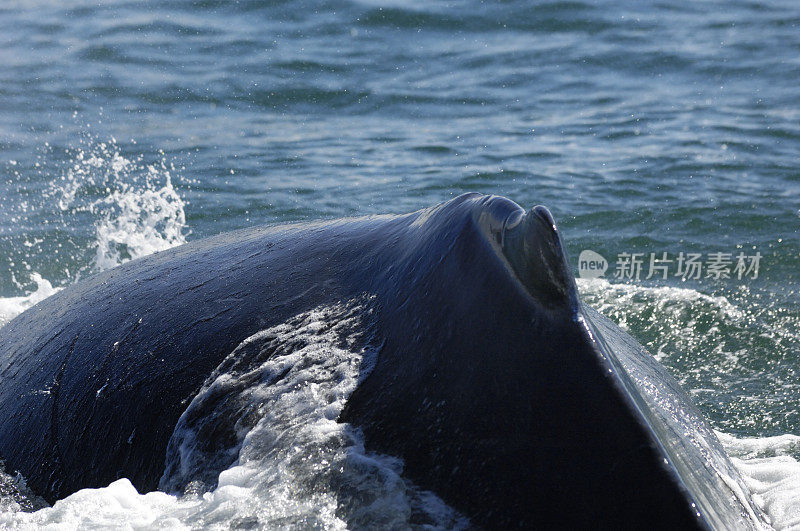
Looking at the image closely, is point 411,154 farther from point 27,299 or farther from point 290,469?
point 290,469

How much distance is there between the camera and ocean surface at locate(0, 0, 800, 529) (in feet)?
9.87

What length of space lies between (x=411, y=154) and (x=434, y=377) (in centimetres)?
887

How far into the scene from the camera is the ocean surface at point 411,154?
3008mm

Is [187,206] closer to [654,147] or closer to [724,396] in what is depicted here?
[654,147]

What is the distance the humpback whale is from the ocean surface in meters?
0.10

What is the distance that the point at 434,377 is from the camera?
1923mm

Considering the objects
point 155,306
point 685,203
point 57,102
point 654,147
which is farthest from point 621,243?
point 57,102

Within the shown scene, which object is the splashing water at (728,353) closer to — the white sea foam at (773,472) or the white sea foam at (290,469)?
the white sea foam at (773,472)

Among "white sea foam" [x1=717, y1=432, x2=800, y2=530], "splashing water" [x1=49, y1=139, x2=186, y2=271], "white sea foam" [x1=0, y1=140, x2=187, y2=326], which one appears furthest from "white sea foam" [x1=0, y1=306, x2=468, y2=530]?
"splashing water" [x1=49, y1=139, x2=186, y2=271]

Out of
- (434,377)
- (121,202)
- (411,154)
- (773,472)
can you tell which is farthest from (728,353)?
(121,202)

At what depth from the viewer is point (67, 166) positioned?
1044 centimetres

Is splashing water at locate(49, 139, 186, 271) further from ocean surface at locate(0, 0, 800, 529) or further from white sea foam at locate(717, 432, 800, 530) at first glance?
white sea foam at locate(717, 432, 800, 530)

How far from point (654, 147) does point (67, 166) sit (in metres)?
6.36

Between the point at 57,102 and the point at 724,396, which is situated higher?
the point at 57,102
